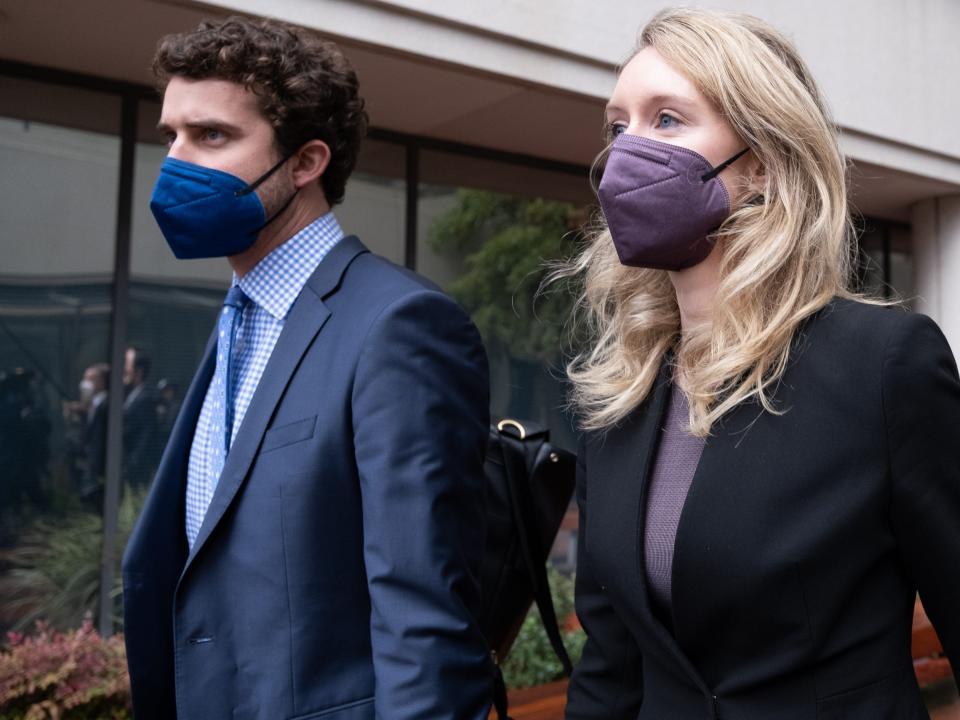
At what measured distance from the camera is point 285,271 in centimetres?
214

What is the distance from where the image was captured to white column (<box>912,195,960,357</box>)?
7.99 meters

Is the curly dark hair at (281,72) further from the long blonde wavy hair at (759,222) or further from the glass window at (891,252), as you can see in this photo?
the glass window at (891,252)

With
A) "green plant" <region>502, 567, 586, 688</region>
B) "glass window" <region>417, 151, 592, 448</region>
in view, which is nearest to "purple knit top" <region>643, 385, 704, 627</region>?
"green plant" <region>502, 567, 586, 688</region>

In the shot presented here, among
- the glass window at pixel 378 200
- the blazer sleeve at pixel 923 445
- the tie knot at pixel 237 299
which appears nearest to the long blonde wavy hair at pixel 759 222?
the blazer sleeve at pixel 923 445

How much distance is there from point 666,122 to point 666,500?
2.27ft

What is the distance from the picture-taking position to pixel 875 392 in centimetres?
162

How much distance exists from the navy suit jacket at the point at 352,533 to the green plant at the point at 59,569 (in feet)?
11.6

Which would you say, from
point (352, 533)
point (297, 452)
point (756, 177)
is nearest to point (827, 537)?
point (756, 177)

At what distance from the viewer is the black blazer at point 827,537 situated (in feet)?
5.28

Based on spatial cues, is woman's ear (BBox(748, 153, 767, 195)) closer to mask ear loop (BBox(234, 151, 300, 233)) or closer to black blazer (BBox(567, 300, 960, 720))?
black blazer (BBox(567, 300, 960, 720))

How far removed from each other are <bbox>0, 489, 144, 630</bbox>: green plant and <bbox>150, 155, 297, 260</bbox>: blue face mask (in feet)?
11.3

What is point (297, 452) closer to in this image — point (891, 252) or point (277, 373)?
point (277, 373)

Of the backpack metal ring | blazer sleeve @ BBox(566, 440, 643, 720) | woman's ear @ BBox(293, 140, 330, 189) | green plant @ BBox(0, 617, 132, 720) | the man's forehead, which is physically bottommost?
green plant @ BBox(0, 617, 132, 720)

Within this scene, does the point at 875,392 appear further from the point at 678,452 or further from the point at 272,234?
the point at 272,234
